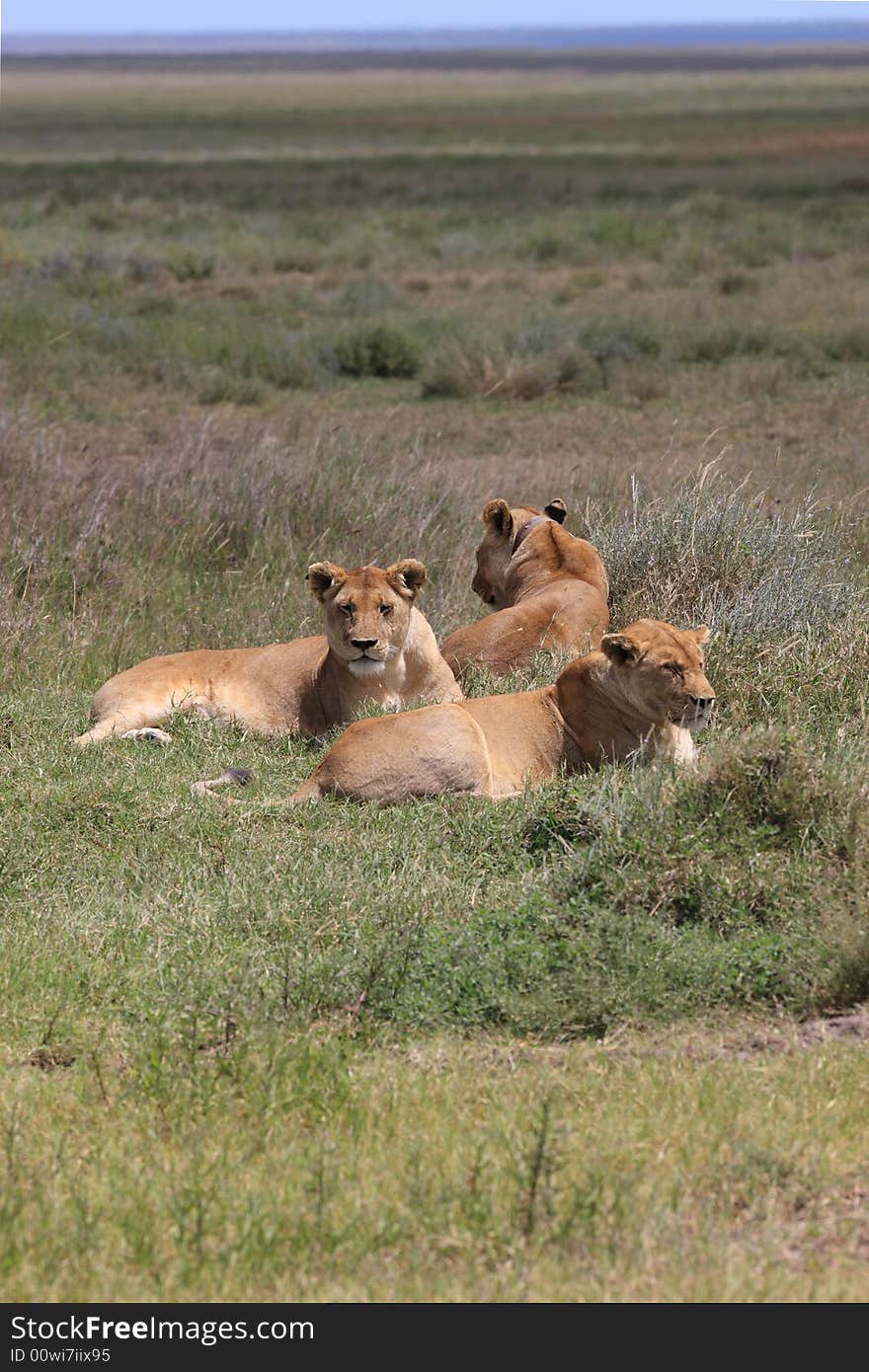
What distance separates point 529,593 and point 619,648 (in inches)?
92.6

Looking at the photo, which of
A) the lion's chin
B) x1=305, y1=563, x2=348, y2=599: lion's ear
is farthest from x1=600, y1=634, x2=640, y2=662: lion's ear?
x1=305, y1=563, x2=348, y2=599: lion's ear

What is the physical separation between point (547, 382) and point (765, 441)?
3.73m

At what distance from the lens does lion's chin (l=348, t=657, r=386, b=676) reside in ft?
25.4

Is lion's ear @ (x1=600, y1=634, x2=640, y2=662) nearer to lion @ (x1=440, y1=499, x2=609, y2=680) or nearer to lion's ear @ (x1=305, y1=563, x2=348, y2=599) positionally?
lion's ear @ (x1=305, y1=563, x2=348, y2=599)

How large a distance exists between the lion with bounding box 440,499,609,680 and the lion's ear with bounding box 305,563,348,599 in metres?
1.06

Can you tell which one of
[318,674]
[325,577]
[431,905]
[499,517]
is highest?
[325,577]

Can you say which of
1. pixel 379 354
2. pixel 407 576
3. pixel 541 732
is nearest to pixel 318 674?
pixel 407 576

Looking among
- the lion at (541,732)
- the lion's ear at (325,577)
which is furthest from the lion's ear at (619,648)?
the lion's ear at (325,577)

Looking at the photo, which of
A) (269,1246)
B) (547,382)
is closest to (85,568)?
(269,1246)

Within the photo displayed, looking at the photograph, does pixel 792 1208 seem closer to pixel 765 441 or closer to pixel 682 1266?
pixel 682 1266

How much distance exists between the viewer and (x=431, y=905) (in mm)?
5895

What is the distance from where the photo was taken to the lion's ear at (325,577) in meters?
7.87

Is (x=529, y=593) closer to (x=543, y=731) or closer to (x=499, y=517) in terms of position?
(x=499, y=517)
